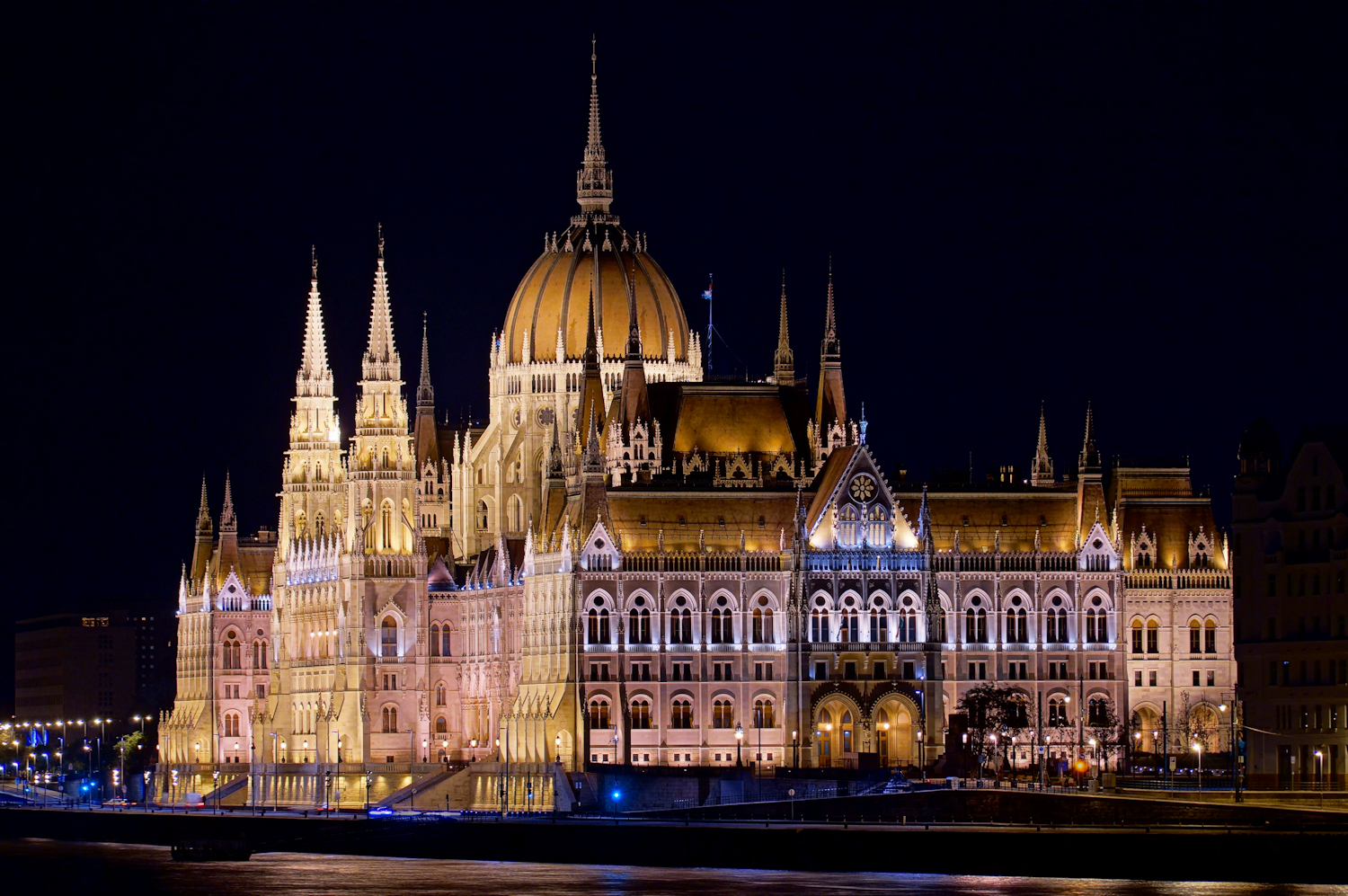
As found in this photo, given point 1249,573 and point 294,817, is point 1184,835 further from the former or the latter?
point 294,817

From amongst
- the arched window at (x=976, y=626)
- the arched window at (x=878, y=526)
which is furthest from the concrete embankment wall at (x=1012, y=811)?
the arched window at (x=976, y=626)

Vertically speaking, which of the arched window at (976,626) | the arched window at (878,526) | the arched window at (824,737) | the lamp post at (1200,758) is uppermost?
the arched window at (878,526)

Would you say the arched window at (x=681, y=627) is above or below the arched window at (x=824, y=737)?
above

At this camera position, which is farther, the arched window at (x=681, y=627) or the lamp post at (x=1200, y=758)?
the arched window at (x=681, y=627)

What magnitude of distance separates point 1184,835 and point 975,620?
168 ft

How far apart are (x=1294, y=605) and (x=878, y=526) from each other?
32.2 m

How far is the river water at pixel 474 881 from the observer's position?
145875 millimetres

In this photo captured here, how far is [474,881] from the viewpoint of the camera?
156625mm

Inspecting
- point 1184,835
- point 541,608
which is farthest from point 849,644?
point 1184,835

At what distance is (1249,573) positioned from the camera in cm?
17312

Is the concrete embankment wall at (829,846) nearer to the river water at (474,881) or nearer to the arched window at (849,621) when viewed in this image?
the river water at (474,881)

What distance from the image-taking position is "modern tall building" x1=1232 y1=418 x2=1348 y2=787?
545 feet

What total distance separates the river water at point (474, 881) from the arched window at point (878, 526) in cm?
3677

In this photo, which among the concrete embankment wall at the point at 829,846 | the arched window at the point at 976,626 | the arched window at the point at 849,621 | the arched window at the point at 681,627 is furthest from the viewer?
the arched window at the point at 976,626
